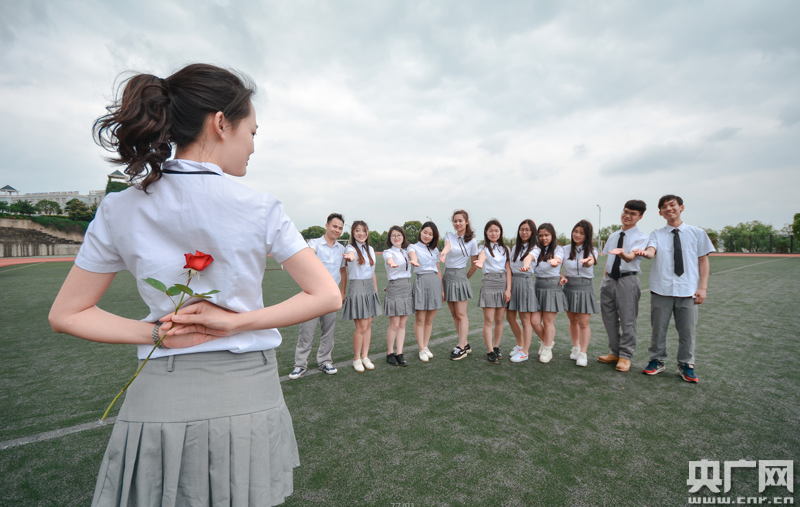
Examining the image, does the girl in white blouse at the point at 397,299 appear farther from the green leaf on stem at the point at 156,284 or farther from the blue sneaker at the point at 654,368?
the green leaf on stem at the point at 156,284

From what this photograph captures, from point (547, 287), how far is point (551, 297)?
14 centimetres

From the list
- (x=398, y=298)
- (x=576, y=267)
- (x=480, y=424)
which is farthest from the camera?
(x=398, y=298)

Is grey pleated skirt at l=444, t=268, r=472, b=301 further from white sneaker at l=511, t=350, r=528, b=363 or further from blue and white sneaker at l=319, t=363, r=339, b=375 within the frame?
A: blue and white sneaker at l=319, t=363, r=339, b=375

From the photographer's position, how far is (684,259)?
4008mm

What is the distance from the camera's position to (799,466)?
8.06 feet

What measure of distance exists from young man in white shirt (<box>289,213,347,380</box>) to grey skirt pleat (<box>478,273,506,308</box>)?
189 centimetres

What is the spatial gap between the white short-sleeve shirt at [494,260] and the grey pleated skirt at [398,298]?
1088mm

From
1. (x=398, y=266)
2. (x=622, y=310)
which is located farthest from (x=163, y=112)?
(x=622, y=310)

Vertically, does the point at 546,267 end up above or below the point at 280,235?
below

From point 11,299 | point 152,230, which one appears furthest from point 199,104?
point 11,299

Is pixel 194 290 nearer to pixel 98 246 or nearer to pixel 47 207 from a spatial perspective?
pixel 98 246

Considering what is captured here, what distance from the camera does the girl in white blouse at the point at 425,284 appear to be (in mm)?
4809

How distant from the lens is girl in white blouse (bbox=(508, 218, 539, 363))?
468 cm

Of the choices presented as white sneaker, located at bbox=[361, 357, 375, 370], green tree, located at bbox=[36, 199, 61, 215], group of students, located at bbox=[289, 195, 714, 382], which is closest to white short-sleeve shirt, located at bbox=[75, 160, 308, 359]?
group of students, located at bbox=[289, 195, 714, 382]
